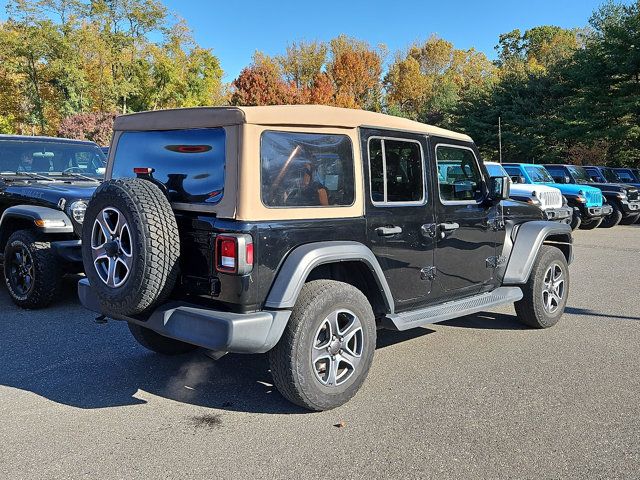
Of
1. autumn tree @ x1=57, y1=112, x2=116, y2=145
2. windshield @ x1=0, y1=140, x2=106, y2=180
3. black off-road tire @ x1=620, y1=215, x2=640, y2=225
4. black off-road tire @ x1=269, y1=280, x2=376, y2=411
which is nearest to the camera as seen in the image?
black off-road tire @ x1=269, y1=280, x2=376, y2=411

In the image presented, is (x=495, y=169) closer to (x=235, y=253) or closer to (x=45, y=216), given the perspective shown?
(x=45, y=216)

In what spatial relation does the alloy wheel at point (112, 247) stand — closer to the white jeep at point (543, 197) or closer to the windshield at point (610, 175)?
the white jeep at point (543, 197)

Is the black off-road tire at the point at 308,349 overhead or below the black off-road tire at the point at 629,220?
below

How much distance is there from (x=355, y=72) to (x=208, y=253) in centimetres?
5255

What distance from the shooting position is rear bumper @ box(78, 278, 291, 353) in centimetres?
322

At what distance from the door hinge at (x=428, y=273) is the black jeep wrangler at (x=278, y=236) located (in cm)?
1

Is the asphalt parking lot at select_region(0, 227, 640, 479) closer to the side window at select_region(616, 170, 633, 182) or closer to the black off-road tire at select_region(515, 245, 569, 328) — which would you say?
the black off-road tire at select_region(515, 245, 569, 328)

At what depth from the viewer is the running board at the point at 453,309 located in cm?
409

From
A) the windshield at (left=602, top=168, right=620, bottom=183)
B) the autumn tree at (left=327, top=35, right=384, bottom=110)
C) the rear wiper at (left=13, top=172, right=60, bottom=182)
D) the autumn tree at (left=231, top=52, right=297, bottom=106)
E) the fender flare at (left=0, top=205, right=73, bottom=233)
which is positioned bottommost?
the fender flare at (left=0, top=205, right=73, bottom=233)

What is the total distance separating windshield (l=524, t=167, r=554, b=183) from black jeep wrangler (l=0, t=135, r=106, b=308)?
1116cm

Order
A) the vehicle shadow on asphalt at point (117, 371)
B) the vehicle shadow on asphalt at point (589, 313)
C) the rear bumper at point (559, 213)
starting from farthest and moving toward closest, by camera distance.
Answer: the rear bumper at point (559, 213), the vehicle shadow on asphalt at point (589, 313), the vehicle shadow on asphalt at point (117, 371)

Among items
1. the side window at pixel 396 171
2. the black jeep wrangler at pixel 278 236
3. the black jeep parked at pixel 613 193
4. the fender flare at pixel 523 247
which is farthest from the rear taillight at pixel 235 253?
the black jeep parked at pixel 613 193

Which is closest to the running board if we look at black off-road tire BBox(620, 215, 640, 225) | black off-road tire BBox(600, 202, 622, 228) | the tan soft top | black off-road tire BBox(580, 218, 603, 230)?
the tan soft top

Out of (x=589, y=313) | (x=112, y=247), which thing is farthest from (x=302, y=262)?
(x=589, y=313)
